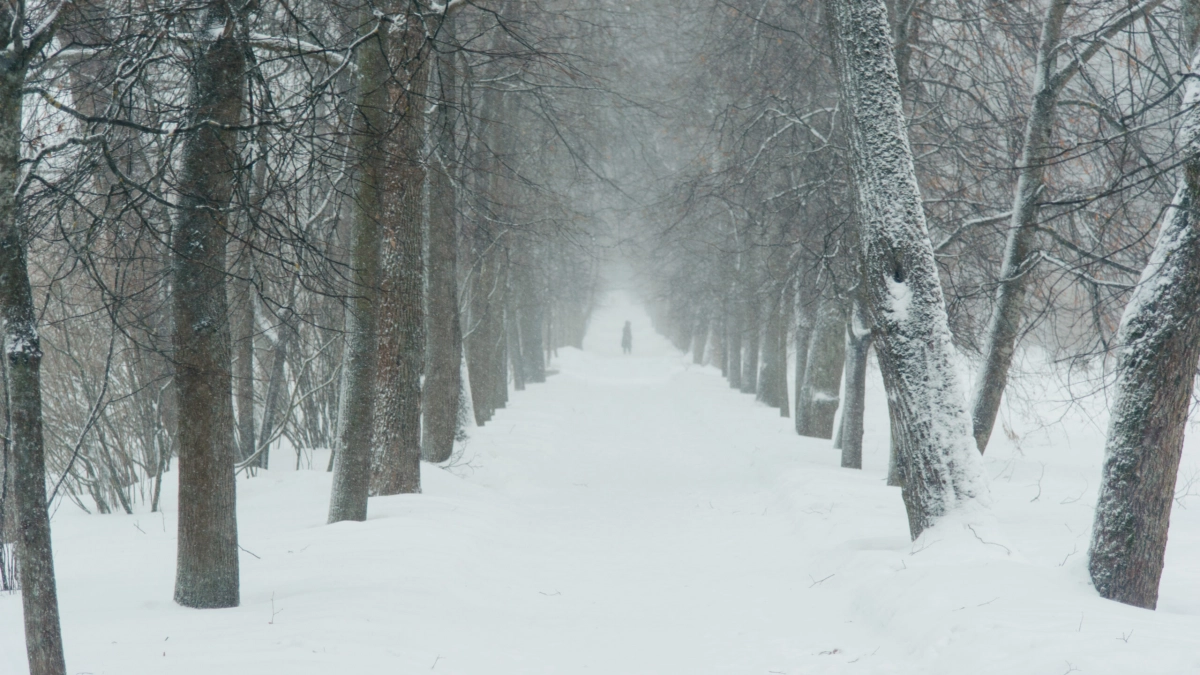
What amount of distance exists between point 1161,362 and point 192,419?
571cm

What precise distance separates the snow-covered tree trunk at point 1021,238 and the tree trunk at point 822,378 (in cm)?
638

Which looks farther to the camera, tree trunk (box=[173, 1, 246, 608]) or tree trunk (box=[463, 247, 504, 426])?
tree trunk (box=[463, 247, 504, 426])

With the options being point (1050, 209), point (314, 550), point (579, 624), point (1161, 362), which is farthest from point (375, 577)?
point (1050, 209)

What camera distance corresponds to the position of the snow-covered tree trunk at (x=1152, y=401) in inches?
195

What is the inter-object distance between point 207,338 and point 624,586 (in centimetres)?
368

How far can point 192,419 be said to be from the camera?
5.26 m

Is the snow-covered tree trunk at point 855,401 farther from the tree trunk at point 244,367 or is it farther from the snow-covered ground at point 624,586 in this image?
the tree trunk at point 244,367

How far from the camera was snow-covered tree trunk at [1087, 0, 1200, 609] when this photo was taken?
4961 mm

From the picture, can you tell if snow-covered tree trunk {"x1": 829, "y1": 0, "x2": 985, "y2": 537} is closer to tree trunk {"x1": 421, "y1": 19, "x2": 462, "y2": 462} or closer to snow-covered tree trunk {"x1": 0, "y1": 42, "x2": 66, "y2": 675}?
snow-covered tree trunk {"x1": 0, "y1": 42, "x2": 66, "y2": 675}

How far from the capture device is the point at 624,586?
22.9 feet

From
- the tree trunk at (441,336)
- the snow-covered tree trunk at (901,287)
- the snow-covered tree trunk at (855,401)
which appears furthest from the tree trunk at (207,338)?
the snow-covered tree trunk at (855,401)

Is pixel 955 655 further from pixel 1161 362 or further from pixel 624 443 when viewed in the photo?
pixel 624 443

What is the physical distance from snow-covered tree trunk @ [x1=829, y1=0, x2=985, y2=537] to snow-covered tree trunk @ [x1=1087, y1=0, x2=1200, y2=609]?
3.43ft

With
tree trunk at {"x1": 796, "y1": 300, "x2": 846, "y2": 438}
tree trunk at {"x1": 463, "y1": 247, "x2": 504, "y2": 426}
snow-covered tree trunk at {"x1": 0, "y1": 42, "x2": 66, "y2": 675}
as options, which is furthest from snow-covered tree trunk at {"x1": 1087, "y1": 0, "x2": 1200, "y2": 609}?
tree trunk at {"x1": 463, "y1": 247, "x2": 504, "y2": 426}
